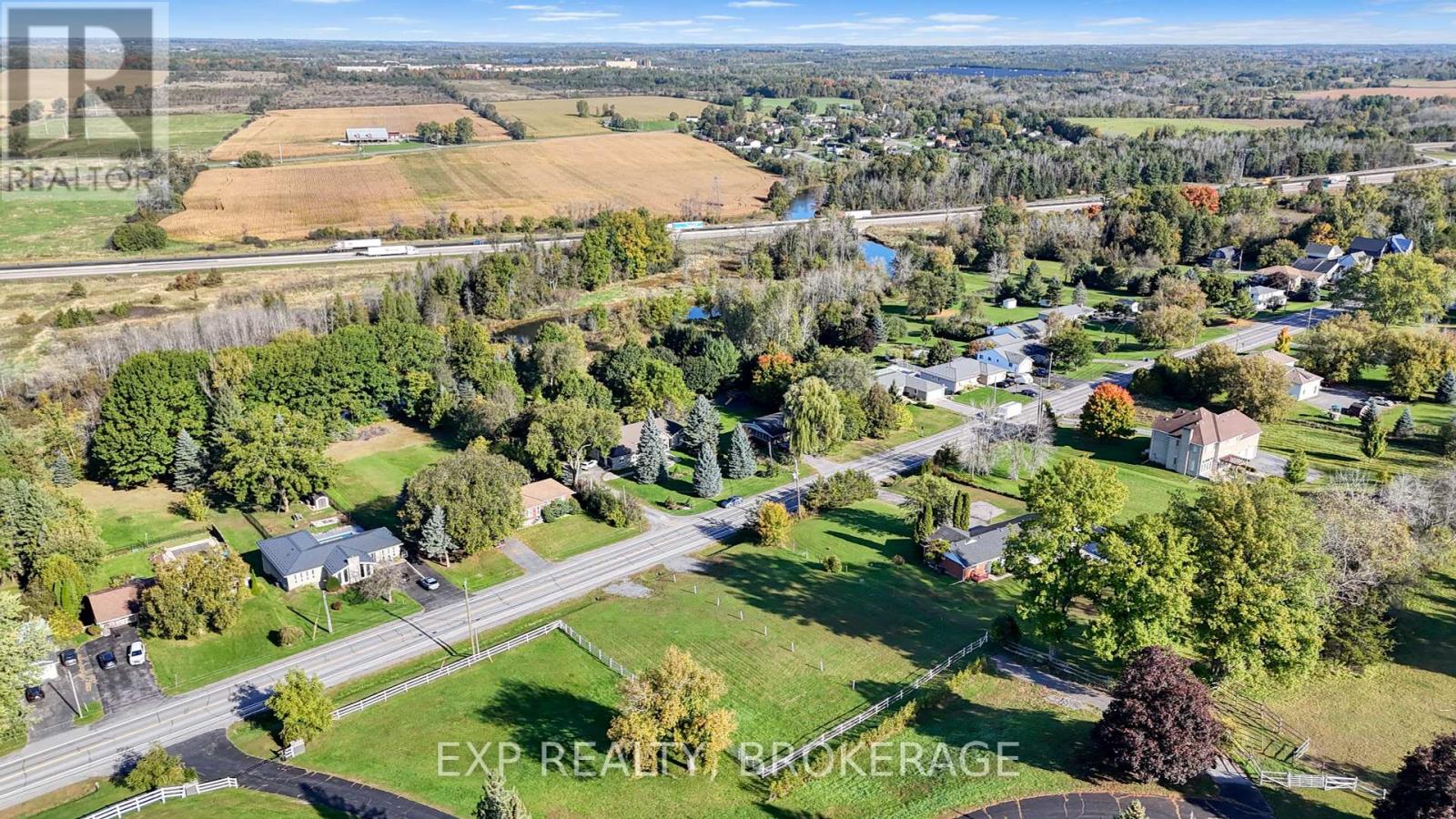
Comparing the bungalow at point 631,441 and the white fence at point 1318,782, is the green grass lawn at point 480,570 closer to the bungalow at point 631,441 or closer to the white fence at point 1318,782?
the bungalow at point 631,441

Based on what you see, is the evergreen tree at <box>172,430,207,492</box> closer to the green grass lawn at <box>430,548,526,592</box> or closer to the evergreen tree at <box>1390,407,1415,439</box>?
the green grass lawn at <box>430,548,526,592</box>

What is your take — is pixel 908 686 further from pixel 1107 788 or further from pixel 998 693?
pixel 1107 788

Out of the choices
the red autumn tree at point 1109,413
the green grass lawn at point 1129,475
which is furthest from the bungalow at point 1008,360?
the red autumn tree at point 1109,413

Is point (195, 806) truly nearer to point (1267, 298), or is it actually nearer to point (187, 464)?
point (187, 464)

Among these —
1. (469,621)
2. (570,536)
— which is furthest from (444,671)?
(570,536)

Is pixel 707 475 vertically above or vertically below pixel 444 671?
above

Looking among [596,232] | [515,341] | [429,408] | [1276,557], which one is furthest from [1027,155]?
[1276,557]
